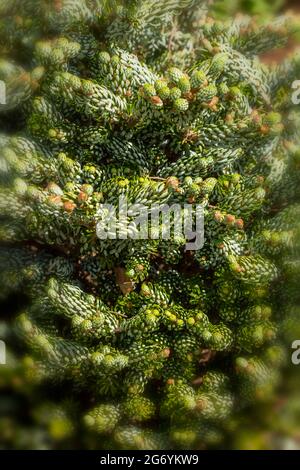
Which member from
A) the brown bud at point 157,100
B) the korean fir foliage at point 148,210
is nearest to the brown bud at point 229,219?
the korean fir foliage at point 148,210

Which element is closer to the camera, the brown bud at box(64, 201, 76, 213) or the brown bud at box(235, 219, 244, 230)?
the brown bud at box(64, 201, 76, 213)

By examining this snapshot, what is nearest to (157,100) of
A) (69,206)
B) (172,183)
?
(172,183)

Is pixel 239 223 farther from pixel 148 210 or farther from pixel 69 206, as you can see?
pixel 69 206

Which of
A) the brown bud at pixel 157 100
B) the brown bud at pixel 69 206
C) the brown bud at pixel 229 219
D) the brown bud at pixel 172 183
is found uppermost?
the brown bud at pixel 157 100

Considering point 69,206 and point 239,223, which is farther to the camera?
point 239,223

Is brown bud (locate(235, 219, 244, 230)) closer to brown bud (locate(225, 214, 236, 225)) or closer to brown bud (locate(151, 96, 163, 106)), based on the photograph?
brown bud (locate(225, 214, 236, 225))

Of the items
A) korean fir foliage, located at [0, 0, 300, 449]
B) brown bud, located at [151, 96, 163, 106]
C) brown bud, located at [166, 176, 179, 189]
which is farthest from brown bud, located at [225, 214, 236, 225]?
brown bud, located at [151, 96, 163, 106]

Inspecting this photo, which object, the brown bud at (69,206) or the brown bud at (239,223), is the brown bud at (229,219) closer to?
the brown bud at (239,223)

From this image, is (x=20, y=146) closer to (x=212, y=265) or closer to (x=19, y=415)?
(x=212, y=265)
